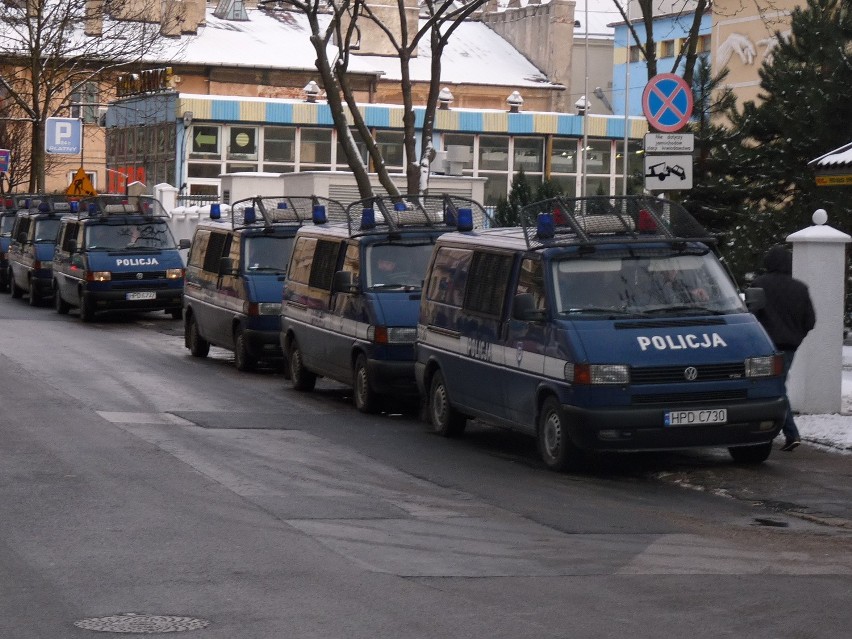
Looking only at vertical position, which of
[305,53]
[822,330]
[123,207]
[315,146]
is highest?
[305,53]

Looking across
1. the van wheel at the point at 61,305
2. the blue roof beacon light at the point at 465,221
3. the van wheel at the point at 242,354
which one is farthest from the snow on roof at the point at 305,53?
the blue roof beacon light at the point at 465,221

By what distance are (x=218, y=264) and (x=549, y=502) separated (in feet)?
40.1

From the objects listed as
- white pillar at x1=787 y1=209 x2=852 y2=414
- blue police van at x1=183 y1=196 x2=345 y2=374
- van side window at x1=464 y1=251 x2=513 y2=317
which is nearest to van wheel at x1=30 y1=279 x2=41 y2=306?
blue police van at x1=183 y1=196 x2=345 y2=374

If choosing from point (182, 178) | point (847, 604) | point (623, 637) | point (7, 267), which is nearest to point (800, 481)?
point (847, 604)

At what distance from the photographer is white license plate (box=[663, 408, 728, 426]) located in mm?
12086

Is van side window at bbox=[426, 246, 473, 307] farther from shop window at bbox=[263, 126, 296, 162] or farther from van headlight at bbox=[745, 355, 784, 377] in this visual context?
shop window at bbox=[263, 126, 296, 162]

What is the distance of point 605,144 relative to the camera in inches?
2960

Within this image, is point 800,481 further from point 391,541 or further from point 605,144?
point 605,144

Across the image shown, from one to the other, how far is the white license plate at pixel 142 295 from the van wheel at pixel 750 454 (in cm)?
1860

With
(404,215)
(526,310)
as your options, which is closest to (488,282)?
(526,310)

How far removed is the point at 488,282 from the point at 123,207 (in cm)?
1817

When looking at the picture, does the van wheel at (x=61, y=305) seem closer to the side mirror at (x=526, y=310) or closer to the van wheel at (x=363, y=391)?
the van wheel at (x=363, y=391)

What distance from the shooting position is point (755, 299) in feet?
43.3

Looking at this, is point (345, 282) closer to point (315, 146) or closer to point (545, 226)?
point (545, 226)
